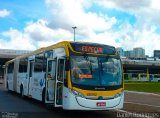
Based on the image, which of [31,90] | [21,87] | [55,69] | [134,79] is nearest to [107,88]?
[55,69]

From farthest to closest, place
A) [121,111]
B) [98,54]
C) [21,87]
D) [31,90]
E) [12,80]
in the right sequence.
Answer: [12,80]
[21,87]
[31,90]
[121,111]
[98,54]

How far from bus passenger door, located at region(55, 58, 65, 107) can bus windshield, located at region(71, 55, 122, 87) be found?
767mm

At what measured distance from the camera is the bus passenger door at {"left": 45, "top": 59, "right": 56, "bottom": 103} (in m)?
17.8

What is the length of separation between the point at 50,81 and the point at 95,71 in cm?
308

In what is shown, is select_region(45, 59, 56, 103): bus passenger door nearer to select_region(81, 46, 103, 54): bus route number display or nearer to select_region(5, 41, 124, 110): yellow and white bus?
select_region(5, 41, 124, 110): yellow and white bus

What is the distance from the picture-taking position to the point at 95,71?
52.4ft

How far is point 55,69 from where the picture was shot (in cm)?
1753

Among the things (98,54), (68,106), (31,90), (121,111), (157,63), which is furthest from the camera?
(157,63)

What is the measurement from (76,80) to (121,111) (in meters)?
3.84

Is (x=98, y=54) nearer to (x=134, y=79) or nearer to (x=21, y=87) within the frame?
(x=21, y=87)

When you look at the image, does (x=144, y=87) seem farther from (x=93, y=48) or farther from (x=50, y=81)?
(x=93, y=48)

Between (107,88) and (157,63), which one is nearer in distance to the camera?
(107,88)

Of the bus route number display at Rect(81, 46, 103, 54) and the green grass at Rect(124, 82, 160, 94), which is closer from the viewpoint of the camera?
the bus route number display at Rect(81, 46, 103, 54)

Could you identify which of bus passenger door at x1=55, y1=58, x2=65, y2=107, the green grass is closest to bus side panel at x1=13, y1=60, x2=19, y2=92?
the green grass
